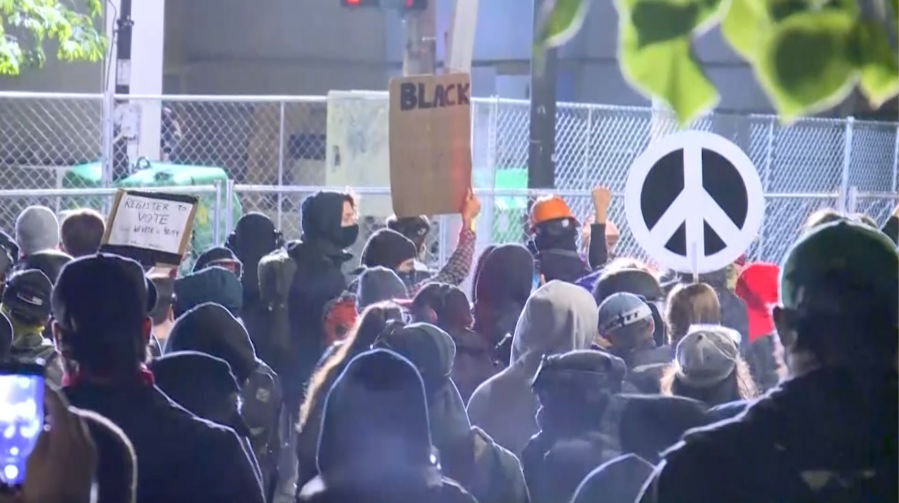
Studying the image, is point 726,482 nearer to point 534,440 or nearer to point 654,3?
point 654,3

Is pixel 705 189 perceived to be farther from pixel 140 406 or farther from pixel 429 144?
pixel 140 406

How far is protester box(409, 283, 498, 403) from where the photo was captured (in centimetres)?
480

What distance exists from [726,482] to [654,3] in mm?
1001

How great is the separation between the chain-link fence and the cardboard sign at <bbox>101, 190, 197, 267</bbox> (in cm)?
204

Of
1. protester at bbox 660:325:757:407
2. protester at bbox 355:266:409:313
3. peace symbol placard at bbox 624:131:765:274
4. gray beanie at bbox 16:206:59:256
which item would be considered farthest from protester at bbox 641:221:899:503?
gray beanie at bbox 16:206:59:256

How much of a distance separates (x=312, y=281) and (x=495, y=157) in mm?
3651

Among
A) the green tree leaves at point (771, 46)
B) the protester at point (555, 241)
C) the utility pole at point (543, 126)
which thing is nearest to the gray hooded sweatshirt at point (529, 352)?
the protester at point (555, 241)

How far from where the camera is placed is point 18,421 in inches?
125

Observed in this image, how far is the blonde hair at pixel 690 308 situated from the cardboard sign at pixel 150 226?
1.82 metres

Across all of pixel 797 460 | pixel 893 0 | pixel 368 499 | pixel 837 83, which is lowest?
pixel 368 499

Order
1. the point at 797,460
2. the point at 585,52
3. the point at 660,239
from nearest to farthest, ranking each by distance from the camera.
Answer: the point at 797,460 < the point at 660,239 < the point at 585,52

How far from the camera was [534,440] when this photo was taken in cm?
390

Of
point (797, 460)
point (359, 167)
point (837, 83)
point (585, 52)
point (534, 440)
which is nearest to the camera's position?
point (837, 83)

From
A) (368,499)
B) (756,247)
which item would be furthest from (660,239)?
(756,247)
